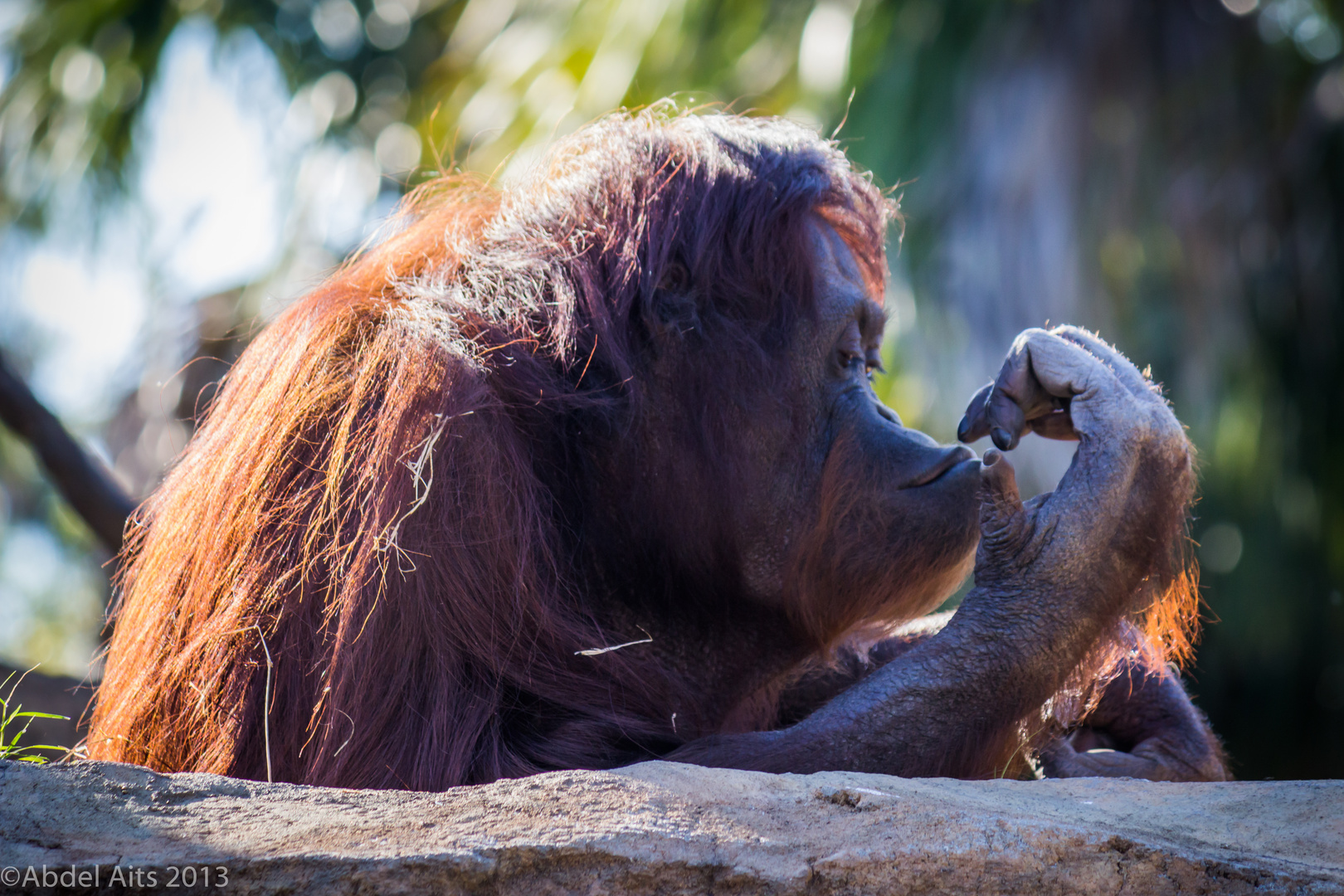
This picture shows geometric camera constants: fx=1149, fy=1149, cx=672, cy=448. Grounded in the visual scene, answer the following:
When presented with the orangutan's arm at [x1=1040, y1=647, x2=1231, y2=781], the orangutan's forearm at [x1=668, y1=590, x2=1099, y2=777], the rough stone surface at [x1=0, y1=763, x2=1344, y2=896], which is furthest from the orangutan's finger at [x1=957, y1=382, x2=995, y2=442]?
the rough stone surface at [x1=0, y1=763, x2=1344, y2=896]

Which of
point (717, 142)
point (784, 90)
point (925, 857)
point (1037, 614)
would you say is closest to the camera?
point (925, 857)

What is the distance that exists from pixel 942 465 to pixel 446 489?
756 millimetres

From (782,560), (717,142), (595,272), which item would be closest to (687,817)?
(782,560)

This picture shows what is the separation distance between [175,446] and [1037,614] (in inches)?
150

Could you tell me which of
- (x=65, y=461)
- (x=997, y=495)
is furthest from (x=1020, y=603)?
(x=65, y=461)

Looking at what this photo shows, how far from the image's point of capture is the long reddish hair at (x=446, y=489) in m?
1.44

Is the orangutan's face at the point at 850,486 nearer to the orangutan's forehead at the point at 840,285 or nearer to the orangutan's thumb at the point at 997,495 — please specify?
the orangutan's forehead at the point at 840,285

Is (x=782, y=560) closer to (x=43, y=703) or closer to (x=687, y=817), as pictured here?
(x=687, y=817)

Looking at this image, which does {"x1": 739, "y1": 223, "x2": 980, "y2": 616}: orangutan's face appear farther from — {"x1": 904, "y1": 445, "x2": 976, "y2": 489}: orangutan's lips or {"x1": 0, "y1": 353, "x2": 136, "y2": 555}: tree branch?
{"x1": 0, "y1": 353, "x2": 136, "y2": 555}: tree branch

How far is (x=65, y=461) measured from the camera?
3.16m

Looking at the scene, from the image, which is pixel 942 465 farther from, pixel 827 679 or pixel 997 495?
pixel 827 679

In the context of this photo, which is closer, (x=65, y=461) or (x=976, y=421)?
(x=976, y=421)

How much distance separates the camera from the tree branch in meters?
3.02

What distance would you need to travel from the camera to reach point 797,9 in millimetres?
6219
